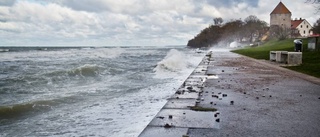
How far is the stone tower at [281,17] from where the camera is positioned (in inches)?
4021

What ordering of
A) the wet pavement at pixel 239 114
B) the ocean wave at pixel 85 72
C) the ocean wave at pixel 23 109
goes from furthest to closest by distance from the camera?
1. the ocean wave at pixel 85 72
2. the ocean wave at pixel 23 109
3. the wet pavement at pixel 239 114

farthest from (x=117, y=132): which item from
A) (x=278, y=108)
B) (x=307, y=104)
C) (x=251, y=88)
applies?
(x=251, y=88)

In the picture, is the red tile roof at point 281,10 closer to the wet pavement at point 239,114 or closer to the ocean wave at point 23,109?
the wet pavement at point 239,114

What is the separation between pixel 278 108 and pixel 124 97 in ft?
14.0

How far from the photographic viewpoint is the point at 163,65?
69.1ft

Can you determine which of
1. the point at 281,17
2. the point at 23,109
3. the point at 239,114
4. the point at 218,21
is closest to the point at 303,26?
the point at 281,17

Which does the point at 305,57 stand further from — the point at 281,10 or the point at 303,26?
the point at 303,26

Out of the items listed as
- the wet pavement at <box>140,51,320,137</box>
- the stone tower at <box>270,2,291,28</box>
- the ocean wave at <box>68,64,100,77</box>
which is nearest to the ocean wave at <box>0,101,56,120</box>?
the wet pavement at <box>140,51,320,137</box>

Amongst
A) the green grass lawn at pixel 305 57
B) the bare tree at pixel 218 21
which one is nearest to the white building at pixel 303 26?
the bare tree at pixel 218 21

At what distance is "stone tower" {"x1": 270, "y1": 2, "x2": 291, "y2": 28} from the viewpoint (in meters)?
102

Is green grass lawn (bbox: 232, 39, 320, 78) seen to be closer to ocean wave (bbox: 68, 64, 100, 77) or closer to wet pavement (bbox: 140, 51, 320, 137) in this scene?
wet pavement (bbox: 140, 51, 320, 137)

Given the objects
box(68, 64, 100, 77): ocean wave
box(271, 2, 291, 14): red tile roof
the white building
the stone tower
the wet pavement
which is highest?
box(271, 2, 291, 14): red tile roof

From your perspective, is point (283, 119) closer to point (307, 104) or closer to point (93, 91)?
point (307, 104)

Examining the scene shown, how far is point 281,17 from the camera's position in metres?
102
